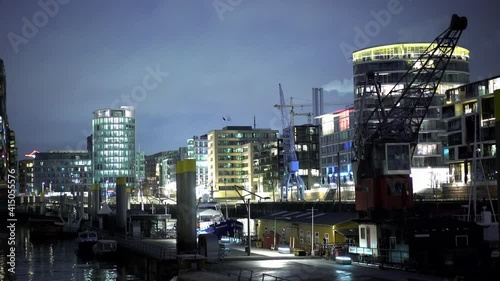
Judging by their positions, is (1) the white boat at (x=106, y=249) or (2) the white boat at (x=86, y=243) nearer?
(1) the white boat at (x=106, y=249)

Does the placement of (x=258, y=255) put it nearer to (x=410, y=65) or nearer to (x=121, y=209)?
(x=121, y=209)

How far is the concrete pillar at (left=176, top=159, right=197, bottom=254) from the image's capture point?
2062 inches

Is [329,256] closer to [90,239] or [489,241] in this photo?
[489,241]

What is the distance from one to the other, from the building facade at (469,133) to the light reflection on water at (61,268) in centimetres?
5525

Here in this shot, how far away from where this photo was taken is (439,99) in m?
151

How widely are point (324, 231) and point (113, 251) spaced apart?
3585 centimetres

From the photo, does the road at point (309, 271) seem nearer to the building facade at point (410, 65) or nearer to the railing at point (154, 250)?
the railing at point (154, 250)

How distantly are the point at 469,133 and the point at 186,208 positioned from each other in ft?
257

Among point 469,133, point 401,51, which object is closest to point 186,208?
point 469,133

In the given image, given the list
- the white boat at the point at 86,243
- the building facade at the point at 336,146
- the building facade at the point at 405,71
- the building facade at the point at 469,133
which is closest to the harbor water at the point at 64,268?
the white boat at the point at 86,243

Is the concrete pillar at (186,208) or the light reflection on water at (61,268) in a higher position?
the concrete pillar at (186,208)

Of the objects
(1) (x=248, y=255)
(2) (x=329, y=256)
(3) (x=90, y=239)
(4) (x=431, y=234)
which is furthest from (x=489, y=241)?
(3) (x=90, y=239)

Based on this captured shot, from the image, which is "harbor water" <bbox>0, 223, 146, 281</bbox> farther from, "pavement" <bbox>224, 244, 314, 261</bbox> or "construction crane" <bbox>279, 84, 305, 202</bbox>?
"construction crane" <bbox>279, 84, 305, 202</bbox>

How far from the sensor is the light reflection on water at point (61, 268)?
64206 millimetres
